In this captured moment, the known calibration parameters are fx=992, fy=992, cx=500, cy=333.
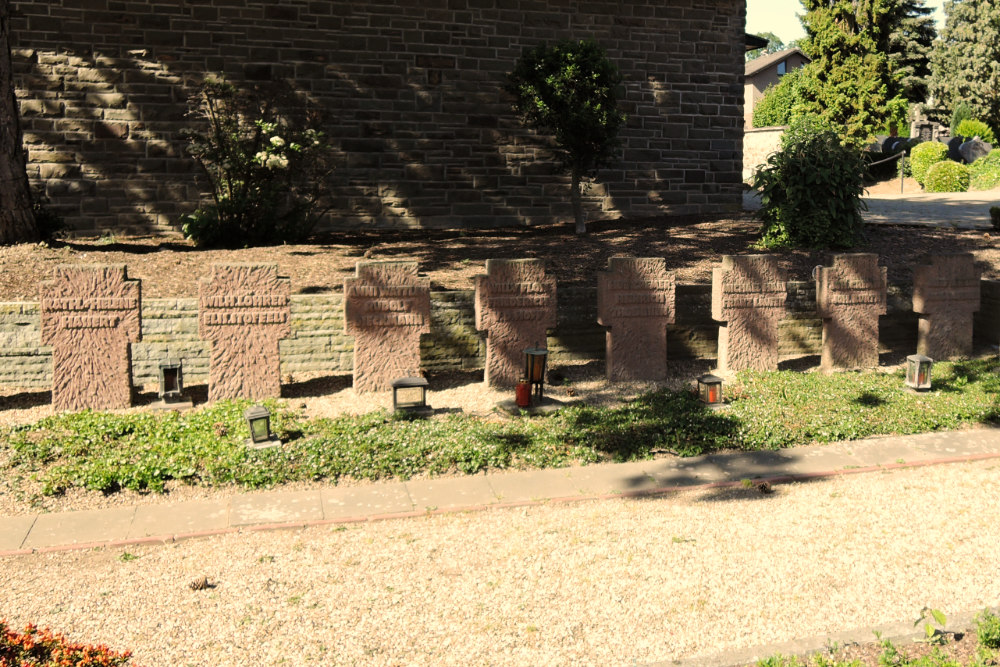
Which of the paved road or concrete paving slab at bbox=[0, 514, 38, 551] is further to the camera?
the paved road

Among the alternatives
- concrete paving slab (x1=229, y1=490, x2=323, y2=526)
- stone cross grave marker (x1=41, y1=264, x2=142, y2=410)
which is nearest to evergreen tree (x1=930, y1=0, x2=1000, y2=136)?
stone cross grave marker (x1=41, y1=264, x2=142, y2=410)

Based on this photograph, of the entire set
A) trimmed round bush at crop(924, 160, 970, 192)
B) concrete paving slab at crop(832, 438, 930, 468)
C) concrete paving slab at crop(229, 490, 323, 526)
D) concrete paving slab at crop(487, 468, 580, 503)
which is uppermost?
trimmed round bush at crop(924, 160, 970, 192)

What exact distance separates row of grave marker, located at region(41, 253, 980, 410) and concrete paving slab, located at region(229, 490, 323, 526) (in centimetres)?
211

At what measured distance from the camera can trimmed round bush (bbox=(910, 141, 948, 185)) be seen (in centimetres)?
2930

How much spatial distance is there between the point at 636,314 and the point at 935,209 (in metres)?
12.8

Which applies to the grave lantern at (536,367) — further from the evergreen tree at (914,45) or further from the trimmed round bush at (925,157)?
the evergreen tree at (914,45)

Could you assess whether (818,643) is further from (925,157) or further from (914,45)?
(914,45)

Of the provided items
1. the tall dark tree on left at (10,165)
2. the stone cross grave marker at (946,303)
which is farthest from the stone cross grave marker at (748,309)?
the tall dark tree on left at (10,165)

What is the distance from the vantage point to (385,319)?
365 inches

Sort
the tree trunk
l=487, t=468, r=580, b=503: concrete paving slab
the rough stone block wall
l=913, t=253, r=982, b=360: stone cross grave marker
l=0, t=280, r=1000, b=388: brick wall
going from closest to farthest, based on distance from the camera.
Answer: l=487, t=468, r=580, b=503: concrete paving slab → l=0, t=280, r=1000, b=388: brick wall → l=913, t=253, r=982, b=360: stone cross grave marker → the tree trunk → the rough stone block wall

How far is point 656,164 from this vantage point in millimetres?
17734

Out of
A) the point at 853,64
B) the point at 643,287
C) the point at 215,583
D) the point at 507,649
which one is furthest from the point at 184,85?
the point at 853,64

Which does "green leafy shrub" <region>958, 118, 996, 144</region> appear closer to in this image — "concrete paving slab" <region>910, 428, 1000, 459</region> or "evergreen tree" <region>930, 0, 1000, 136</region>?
"evergreen tree" <region>930, 0, 1000, 136</region>

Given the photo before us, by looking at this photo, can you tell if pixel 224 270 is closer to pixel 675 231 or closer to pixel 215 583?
pixel 215 583
